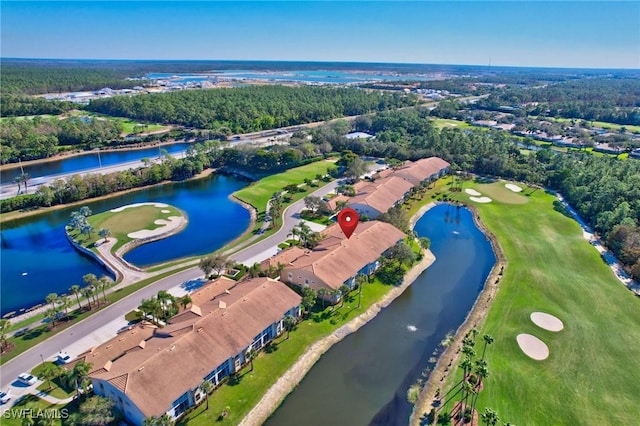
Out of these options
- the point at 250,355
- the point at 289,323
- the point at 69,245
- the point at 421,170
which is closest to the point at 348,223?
the point at 289,323

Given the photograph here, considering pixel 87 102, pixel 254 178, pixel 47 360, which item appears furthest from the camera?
pixel 87 102

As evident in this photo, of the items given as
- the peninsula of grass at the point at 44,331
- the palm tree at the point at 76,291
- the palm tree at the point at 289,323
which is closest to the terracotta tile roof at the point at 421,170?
the palm tree at the point at 289,323

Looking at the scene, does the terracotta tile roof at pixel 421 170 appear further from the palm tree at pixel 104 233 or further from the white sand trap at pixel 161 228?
the palm tree at pixel 104 233

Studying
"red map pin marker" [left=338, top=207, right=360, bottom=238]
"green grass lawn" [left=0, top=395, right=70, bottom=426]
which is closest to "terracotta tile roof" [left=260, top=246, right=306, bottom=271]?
"red map pin marker" [left=338, top=207, right=360, bottom=238]

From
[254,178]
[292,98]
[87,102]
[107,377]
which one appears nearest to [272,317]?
[107,377]

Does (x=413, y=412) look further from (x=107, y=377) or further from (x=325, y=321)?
(x=107, y=377)
